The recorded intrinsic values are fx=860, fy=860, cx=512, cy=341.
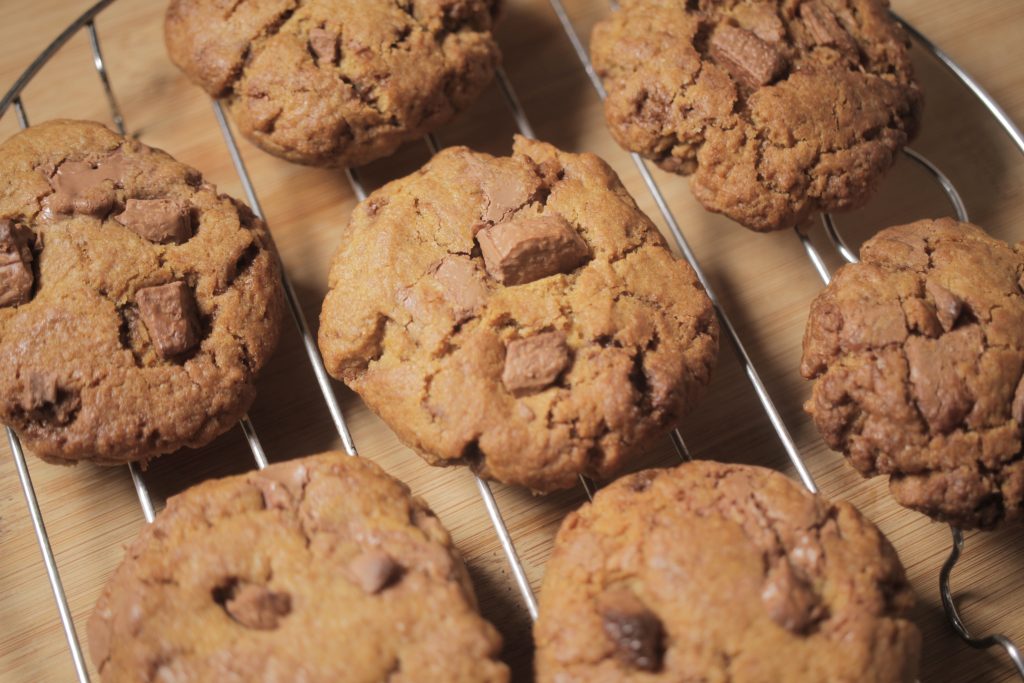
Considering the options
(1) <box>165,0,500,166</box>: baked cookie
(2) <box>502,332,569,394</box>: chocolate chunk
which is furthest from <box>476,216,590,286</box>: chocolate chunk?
(1) <box>165,0,500,166</box>: baked cookie

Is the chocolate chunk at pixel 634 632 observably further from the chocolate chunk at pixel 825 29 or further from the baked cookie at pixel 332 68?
the chocolate chunk at pixel 825 29

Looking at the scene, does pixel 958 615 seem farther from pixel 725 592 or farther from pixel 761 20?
pixel 761 20

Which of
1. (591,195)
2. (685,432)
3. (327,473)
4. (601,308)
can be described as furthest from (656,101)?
(327,473)

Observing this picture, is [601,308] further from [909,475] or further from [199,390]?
[199,390]

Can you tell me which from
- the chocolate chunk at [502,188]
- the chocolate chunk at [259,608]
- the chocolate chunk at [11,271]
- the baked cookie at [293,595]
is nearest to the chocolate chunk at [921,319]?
the chocolate chunk at [502,188]

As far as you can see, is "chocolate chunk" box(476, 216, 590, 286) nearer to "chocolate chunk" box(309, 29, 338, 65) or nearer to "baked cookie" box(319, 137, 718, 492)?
"baked cookie" box(319, 137, 718, 492)

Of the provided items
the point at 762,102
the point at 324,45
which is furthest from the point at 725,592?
the point at 324,45
